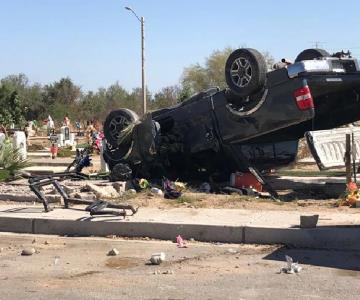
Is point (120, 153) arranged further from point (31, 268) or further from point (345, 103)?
point (31, 268)

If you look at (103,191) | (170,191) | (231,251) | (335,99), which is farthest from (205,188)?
(231,251)

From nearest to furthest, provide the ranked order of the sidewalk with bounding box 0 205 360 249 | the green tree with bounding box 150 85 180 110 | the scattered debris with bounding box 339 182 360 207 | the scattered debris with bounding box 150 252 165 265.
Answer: the scattered debris with bounding box 150 252 165 265 → the sidewalk with bounding box 0 205 360 249 → the scattered debris with bounding box 339 182 360 207 → the green tree with bounding box 150 85 180 110

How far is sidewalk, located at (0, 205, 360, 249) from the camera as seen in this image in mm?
7668

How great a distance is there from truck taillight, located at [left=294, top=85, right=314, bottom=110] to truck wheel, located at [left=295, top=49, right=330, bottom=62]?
1274 millimetres

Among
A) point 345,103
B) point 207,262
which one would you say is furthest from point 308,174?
point 207,262

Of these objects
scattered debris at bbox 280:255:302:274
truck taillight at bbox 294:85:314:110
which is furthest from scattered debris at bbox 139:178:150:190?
scattered debris at bbox 280:255:302:274

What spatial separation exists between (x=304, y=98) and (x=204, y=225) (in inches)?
122

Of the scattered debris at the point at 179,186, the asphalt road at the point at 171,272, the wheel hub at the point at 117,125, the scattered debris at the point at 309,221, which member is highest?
the wheel hub at the point at 117,125

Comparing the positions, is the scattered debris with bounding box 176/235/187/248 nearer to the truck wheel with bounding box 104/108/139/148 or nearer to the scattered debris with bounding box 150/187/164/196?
the scattered debris with bounding box 150/187/164/196

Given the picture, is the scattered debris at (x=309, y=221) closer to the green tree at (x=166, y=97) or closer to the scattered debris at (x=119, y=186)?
the scattered debris at (x=119, y=186)

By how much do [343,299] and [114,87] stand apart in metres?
80.2

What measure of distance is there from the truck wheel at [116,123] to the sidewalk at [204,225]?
291 cm

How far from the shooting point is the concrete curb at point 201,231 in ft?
24.9

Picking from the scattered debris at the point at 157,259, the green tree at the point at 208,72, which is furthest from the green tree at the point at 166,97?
the scattered debris at the point at 157,259
